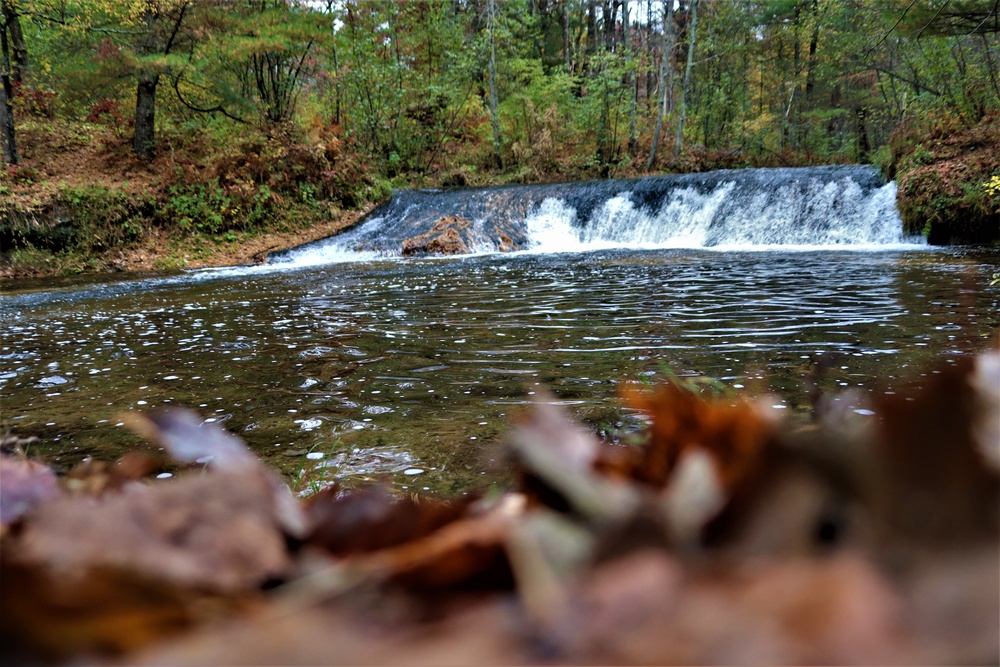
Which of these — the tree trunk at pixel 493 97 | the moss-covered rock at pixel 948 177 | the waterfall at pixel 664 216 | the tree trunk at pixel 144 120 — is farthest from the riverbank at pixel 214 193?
the tree trunk at pixel 493 97

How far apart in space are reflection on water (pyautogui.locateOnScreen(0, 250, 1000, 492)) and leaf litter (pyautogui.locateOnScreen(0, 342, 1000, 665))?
104cm

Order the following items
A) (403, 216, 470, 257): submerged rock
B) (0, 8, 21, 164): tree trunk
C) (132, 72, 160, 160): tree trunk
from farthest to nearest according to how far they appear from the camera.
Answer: (132, 72, 160, 160): tree trunk, (0, 8, 21, 164): tree trunk, (403, 216, 470, 257): submerged rock

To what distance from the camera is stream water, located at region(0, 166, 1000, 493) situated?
369cm

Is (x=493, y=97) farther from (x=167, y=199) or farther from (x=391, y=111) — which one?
(x=167, y=199)

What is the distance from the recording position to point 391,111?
24594 mm

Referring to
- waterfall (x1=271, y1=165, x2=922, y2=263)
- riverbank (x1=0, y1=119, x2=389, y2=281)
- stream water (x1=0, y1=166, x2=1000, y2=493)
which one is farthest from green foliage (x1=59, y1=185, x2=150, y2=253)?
waterfall (x1=271, y1=165, x2=922, y2=263)

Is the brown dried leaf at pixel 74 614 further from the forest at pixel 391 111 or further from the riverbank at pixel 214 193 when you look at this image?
the riverbank at pixel 214 193

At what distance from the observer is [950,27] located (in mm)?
12047

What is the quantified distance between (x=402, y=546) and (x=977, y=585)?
0.28m

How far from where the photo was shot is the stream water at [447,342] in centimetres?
369

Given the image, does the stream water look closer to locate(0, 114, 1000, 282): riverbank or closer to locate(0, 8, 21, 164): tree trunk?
locate(0, 114, 1000, 282): riverbank

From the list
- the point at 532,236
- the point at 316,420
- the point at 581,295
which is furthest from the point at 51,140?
the point at 316,420

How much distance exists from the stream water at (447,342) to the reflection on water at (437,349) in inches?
1.0

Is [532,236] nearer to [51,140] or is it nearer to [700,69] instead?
[51,140]
